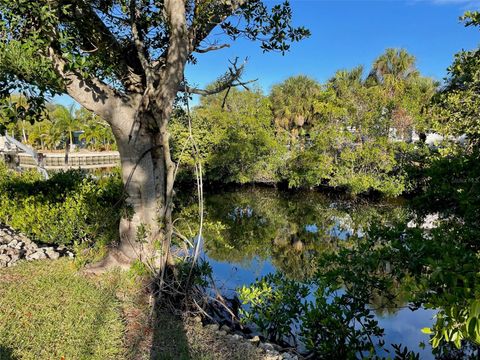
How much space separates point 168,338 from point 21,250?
12.4ft

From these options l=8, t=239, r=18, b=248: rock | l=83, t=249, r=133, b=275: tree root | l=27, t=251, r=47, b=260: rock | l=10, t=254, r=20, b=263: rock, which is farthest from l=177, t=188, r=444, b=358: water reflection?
l=8, t=239, r=18, b=248: rock

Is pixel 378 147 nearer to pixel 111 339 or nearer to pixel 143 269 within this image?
pixel 143 269

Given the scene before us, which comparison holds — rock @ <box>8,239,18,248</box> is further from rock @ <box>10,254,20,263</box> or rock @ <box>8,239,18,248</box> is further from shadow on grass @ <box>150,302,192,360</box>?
shadow on grass @ <box>150,302,192,360</box>

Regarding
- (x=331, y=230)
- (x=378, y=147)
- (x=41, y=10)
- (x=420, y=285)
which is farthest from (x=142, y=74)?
(x=378, y=147)

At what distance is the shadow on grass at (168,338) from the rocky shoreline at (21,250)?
8.80 ft

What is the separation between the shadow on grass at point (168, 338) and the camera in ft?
12.0

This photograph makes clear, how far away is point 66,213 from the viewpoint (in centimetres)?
655

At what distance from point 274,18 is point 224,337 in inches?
203

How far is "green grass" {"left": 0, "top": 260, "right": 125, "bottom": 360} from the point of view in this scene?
3.43 meters

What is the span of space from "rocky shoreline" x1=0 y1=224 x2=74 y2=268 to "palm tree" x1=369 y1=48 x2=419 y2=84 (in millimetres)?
23881

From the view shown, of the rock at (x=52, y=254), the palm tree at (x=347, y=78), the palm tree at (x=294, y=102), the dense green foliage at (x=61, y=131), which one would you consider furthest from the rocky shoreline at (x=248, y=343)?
the dense green foliage at (x=61, y=131)

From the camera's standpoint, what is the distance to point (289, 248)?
12.3 metres

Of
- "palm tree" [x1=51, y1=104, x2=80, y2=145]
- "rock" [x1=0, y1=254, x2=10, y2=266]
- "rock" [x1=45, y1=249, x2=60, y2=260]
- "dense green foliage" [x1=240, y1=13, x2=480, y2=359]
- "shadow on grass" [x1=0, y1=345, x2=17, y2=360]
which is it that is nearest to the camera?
"dense green foliage" [x1=240, y1=13, x2=480, y2=359]

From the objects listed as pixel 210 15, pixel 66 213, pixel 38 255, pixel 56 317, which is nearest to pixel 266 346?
pixel 56 317
